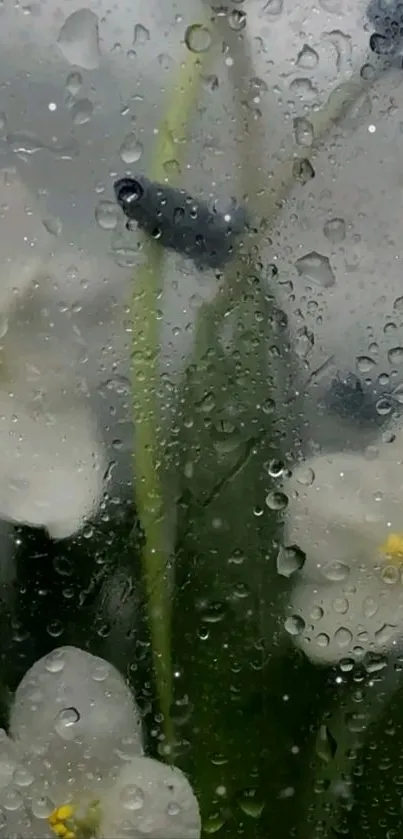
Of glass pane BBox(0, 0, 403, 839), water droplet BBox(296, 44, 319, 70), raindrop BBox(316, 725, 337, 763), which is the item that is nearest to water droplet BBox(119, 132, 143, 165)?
glass pane BBox(0, 0, 403, 839)

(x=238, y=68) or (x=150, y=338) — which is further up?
(x=238, y=68)

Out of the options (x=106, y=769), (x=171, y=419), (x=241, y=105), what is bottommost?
(x=106, y=769)

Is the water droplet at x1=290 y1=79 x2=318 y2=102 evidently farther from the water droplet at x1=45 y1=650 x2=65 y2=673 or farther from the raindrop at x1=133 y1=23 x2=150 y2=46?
the water droplet at x1=45 y1=650 x2=65 y2=673

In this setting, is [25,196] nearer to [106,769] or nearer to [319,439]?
[319,439]

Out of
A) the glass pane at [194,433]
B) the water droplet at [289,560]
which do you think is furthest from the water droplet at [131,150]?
the water droplet at [289,560]

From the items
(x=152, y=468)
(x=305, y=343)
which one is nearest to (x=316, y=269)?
(x=305, y=343)

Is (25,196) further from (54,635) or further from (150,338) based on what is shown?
(54,635)

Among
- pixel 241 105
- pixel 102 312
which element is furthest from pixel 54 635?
pixel 241 105

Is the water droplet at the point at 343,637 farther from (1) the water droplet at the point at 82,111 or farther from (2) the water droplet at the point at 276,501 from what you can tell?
(1) the water droplet at the point at 82,111
